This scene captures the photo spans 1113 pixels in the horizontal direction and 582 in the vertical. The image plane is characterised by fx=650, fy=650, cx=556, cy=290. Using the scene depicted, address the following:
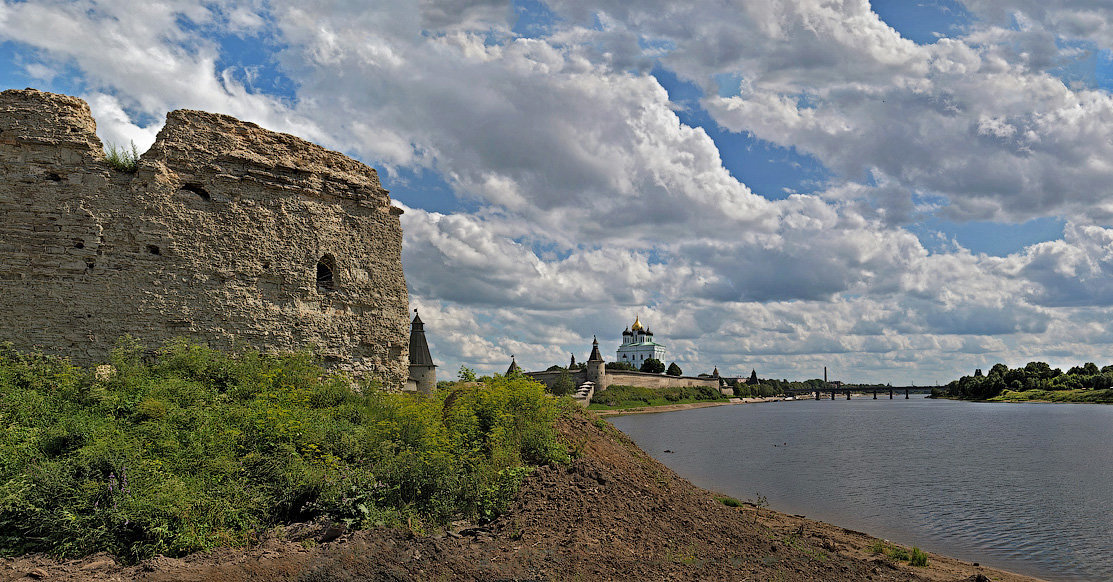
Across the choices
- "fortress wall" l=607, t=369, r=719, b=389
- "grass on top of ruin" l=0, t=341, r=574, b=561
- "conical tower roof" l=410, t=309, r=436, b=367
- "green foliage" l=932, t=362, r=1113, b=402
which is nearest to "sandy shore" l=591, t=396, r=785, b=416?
"fortress wall" l=607, t=369, r=719, b=389

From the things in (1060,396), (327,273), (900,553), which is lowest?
(900,553)

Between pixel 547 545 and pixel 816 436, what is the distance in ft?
125

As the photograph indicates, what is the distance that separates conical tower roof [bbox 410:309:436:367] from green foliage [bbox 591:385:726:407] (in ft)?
162

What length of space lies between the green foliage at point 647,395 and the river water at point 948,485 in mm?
32485

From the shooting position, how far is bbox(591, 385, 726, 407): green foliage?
7400 cm

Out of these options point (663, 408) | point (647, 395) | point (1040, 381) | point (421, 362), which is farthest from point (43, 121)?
point (1040, 381)

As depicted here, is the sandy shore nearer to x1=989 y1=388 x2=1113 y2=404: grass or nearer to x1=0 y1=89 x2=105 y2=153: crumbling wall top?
x1=989 y1=388 x2=1113 y2=404: grass

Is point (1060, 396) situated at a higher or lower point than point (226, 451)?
lower

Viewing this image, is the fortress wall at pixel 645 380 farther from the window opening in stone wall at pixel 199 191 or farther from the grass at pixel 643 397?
the window opening in stone wall at pixel 199 191

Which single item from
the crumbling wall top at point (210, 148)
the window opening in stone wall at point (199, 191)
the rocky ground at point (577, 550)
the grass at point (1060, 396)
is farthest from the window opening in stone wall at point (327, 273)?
the grass at point (1060, 396)

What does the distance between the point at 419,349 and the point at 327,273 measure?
437 inches

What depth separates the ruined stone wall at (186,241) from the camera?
1044 cm

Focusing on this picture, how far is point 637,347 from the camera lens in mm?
143750

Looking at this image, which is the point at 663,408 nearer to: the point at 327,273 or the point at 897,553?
the point at 897,553
